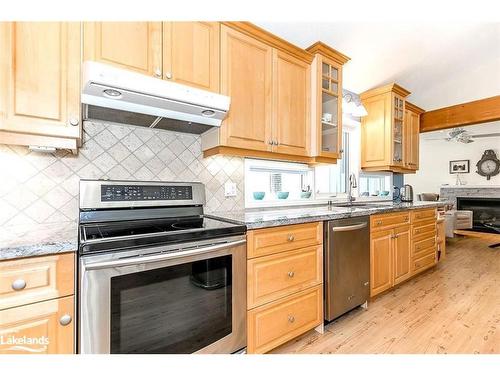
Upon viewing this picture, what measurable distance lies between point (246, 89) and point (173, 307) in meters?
1.46

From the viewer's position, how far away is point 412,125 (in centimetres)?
360

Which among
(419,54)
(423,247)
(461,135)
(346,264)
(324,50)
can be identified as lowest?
(423,247)

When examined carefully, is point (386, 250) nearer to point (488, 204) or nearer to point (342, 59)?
point (342, 59)

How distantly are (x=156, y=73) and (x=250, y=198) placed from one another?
1.22 meters

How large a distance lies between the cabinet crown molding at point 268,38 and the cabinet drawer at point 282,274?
157cm

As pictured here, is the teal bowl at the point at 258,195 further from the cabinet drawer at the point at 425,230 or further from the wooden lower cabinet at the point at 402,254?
the cabinet drawer at the point at 425,230

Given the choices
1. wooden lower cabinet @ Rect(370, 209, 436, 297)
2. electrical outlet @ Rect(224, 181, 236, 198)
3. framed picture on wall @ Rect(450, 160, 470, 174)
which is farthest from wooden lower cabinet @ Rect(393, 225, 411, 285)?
framed picture on wall @ Rect(450, 160, 470, 174)

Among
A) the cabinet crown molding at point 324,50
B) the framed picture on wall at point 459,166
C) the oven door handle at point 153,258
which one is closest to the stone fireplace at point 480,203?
the framed picture on wall at point 459,166

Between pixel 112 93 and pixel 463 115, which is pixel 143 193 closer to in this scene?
pixel 112 93

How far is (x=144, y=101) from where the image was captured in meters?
1.31

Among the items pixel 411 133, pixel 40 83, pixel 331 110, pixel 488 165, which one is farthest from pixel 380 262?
pixel 488 165

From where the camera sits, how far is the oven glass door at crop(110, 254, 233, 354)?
1018 mm

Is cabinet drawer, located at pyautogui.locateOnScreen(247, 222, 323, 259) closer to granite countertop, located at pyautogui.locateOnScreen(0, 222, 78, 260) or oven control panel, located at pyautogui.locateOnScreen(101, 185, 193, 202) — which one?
oven control panel, located at pyautogui.locateOnScreen(101, 185, 193, 202)

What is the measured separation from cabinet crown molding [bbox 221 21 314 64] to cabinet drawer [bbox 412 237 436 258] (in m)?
2.31
